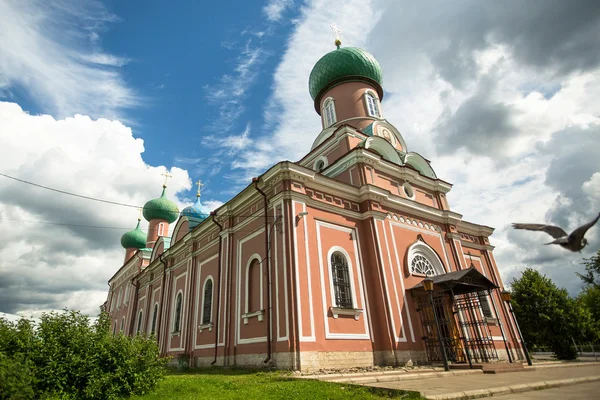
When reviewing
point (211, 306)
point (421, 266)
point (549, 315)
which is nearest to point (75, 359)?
point (211, 306)

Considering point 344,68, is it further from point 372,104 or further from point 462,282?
point 462,282

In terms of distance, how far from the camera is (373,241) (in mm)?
11773

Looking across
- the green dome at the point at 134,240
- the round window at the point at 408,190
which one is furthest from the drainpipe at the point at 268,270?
the green dome at the point at 134,240

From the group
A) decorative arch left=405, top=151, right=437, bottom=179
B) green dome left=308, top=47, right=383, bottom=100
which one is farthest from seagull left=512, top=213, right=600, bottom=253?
green dome left=308, top=47, right=383, bottom=100

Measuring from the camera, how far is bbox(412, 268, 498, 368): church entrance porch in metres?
11.1

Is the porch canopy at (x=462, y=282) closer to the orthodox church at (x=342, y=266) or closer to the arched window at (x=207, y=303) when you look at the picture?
the orthodox church at (x=342, y=266)

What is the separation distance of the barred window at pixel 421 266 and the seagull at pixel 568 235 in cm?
966

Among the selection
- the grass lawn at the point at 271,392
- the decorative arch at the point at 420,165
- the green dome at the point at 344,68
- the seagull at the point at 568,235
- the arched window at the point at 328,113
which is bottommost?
the grass lawn at the point at 271,392

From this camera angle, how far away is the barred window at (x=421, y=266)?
42.2ft

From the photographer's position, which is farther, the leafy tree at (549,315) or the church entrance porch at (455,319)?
the leafy tree at (549,315)

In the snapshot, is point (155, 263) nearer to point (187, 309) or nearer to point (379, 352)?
point (187, 309)

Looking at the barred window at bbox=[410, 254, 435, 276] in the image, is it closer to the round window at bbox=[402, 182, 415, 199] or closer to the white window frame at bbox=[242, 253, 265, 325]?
the round window at bbox=[402, 182, 415, 199]

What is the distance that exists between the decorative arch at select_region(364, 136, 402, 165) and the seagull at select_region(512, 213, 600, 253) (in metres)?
11.7

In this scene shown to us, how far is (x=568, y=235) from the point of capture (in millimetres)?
3152
